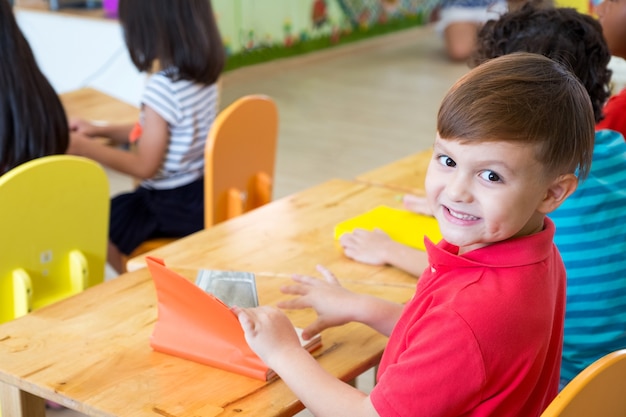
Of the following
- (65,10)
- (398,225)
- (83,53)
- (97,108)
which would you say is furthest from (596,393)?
(65,10)

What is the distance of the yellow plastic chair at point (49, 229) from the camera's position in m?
1.75

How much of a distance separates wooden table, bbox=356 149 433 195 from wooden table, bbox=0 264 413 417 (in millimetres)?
605

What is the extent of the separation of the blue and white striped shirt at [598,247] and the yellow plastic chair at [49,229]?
3.08 feet

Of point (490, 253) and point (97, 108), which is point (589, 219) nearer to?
point (490, 253)

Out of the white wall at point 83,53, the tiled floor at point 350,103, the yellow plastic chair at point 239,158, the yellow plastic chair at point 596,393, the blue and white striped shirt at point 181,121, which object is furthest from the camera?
the tiled floor at point 350,103

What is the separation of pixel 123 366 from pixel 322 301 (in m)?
0.32

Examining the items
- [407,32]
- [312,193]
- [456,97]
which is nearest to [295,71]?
[407,32]

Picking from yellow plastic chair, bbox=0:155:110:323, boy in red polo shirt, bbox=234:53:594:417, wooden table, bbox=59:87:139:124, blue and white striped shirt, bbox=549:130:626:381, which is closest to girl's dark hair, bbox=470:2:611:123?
blue and white striped shirt, bbox=549:130:626:381

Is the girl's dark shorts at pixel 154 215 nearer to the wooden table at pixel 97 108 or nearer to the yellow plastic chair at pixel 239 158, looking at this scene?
the yellow plastic chair at pixel 239 158

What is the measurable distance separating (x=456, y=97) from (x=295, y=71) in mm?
5239

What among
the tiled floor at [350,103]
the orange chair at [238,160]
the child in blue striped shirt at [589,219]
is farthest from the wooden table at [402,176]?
the tiled floor at [350,103]

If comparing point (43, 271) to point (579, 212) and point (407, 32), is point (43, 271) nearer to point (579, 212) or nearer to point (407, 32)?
point (579, 212)

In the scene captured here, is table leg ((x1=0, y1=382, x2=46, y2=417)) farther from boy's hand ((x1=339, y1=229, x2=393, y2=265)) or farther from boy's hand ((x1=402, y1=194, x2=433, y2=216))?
boy's hand ((x1=402, y1=194, x2=433, y2=216))

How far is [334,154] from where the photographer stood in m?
4.54
